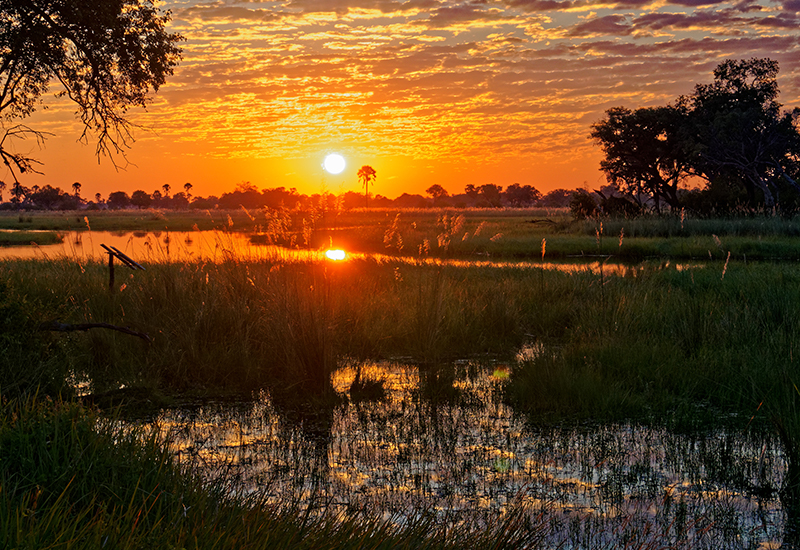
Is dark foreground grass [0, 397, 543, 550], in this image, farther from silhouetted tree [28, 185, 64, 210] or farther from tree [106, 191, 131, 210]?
tree [106, 191, 131, 210]

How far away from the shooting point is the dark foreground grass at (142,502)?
278 cm

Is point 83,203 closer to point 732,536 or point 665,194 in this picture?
point 665,194

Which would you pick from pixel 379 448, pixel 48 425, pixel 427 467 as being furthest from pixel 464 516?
pixel 48 425

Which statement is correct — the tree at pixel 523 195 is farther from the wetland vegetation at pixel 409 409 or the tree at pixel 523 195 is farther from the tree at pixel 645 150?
the wetland vegetation at pixel 409 409

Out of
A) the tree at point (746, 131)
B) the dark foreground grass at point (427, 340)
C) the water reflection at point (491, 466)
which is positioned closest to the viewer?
the water reflection at point (491, 466)

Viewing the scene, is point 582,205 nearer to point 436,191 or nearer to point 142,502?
point 142,502

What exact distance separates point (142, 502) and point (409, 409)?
3620 mm

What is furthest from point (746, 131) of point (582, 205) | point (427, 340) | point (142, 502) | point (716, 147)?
point (142, 502)

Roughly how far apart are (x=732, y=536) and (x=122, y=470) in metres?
4.03

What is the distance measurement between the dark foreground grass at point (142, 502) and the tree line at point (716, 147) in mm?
30861

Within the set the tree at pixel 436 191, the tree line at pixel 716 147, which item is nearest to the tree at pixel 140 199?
the tree at pixel 436 191

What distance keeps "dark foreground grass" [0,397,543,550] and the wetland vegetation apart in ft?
0.08

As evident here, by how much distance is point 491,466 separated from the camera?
514 cm

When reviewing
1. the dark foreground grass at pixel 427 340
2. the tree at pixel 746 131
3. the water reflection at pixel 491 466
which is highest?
the tree at pixel 746 131
